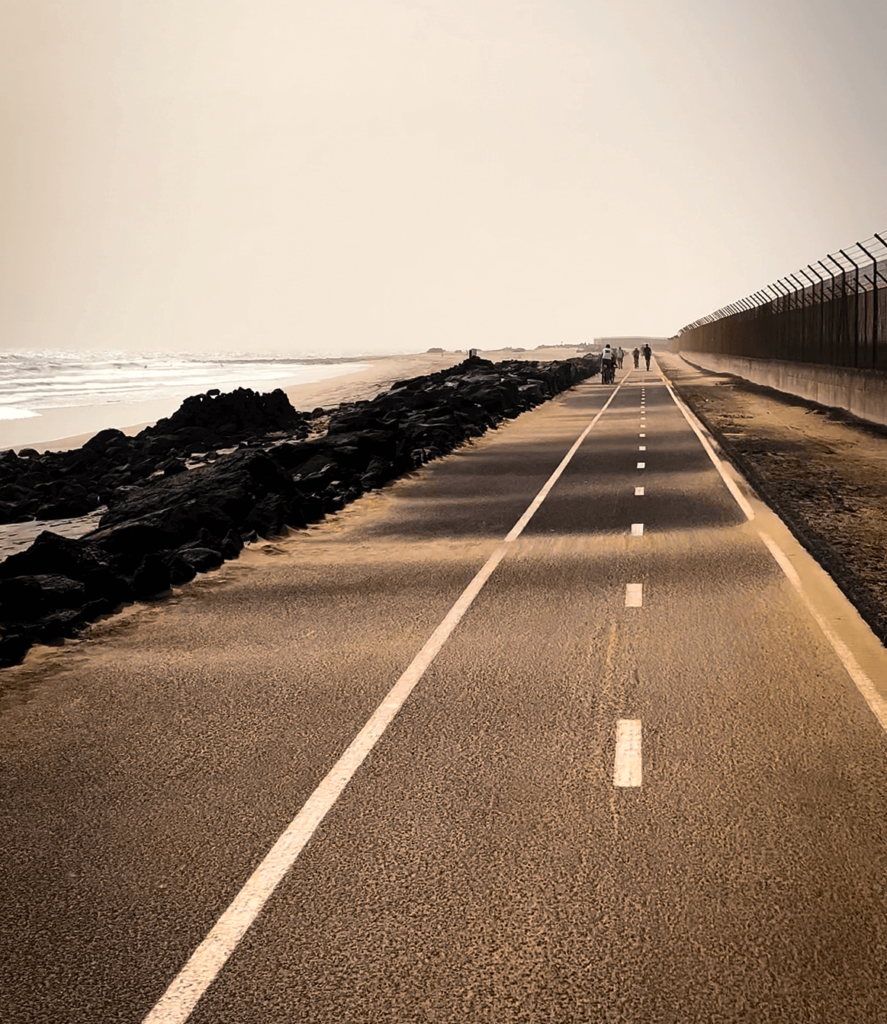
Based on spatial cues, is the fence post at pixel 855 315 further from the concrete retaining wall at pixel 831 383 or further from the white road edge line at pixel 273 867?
the white road edge line at pixel 273 867

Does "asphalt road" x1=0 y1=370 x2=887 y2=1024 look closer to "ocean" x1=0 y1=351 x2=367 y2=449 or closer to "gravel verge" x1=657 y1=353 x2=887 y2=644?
"gravel verge" x1=657 y1=353 x2=887 y2=644

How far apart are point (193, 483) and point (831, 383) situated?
2135 cm

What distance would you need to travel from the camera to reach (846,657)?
31.1 ft

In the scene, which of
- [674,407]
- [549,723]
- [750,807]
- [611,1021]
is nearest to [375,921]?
[611,1021]

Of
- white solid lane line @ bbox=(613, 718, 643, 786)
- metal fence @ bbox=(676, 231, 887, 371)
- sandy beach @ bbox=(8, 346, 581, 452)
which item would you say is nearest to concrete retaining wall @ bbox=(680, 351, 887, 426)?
metal fence @ bbox=(676, 231, 887, 371)

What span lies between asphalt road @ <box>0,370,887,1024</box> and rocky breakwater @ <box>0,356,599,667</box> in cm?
83

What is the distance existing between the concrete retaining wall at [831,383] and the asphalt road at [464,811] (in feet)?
66.5

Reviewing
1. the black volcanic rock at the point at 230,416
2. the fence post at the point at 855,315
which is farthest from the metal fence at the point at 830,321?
the black volcanic rock at the point at 230,416

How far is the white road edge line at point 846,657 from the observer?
8.10 metres

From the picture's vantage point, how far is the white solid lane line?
6852 mm

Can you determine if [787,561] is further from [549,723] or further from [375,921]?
[375,921]

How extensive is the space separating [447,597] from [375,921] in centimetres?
729

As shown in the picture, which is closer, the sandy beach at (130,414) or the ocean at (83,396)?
the sandy beach at (130,414)

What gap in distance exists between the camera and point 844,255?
117 ft
